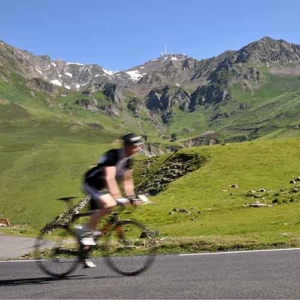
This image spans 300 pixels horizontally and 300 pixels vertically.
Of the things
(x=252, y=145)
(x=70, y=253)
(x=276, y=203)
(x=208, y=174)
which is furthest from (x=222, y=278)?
(x=252, y=145)

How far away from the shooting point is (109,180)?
12.1 metres

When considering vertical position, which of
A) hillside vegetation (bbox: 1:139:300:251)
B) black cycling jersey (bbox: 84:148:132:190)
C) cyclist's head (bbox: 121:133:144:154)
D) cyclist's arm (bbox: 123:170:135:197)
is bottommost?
hillside vegetation (bbox: 1:139:300:251)

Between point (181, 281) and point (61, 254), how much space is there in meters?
3.87

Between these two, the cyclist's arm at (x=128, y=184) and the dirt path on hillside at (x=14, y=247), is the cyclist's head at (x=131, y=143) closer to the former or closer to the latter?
the cyclist's arm at (x=128, y=184)

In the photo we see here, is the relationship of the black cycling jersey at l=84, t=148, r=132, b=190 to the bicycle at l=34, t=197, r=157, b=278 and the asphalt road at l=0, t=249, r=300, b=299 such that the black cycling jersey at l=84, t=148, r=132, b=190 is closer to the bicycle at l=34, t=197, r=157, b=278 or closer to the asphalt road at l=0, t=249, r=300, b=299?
the bicycle at l=34, t=197, r=157, b=278

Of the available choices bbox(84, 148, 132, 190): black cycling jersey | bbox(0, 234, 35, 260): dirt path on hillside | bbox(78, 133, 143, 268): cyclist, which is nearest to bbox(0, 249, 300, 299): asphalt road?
bbox(78, 133, 143, 268): cyclist

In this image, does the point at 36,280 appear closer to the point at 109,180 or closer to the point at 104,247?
the point at 104,247

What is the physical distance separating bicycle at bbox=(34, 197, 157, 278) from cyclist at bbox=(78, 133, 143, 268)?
305 millimetres

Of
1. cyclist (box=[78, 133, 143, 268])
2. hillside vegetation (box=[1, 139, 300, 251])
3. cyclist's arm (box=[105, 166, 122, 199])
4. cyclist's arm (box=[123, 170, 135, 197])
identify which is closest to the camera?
cyclist's arm (box=[105, 166, 122, 199])

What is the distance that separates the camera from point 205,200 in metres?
55.1

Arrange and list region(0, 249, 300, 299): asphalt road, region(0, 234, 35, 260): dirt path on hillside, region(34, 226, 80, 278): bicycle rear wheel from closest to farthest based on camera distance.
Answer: region(0, 249, 300, 299): asphalt road → region(34, 226, 80, 278): bicycle rear wheel → region(0, 234, 35, 260): dirt path on hillside

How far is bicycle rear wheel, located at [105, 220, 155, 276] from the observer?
13047 millimetres

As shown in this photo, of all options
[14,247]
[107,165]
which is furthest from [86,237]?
[14,247]

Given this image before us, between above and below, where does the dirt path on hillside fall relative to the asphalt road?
above
